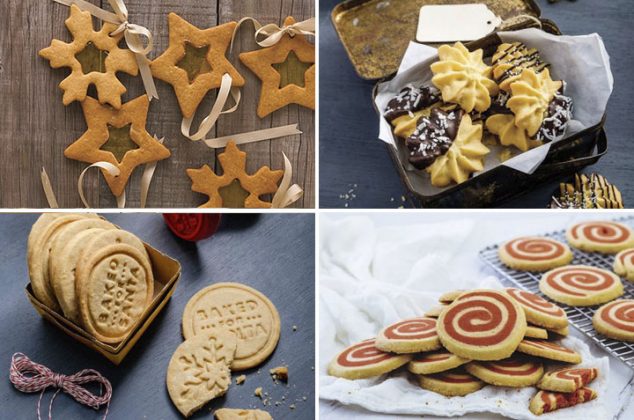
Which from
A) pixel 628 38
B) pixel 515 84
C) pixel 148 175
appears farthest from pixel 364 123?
pixel 628 38

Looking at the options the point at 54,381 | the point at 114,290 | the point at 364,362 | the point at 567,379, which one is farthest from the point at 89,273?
the point at 567,379

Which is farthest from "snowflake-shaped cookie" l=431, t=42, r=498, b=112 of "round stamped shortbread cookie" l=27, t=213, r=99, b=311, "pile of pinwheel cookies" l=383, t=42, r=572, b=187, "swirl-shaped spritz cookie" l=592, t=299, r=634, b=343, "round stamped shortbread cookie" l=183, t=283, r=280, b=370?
"round stamped shortbread cookie" l=27, t=213, r=99, b=311

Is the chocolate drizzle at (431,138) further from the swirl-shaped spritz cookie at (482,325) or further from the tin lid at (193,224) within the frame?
the tin lid at (193,224)

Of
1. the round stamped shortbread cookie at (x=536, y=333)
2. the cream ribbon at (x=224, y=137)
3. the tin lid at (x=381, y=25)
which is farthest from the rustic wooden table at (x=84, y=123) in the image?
the round stamped shortbread cookie at (x=536, y=333)

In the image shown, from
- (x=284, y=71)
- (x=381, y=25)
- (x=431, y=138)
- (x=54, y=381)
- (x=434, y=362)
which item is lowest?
(x=54, y=381)

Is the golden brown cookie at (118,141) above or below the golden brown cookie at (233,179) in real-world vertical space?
above

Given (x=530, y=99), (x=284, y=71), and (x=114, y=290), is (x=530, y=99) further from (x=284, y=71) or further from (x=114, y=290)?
(x=114, y=290)

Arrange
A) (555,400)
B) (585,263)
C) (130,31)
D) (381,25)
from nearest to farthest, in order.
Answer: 1. (555,400)
2. (585,263)
3. (130,31)
4. (381,25)
